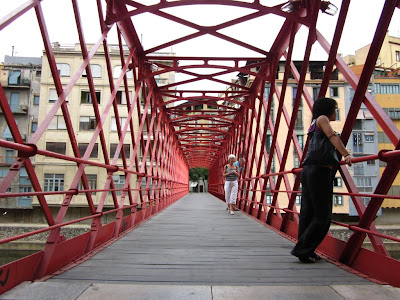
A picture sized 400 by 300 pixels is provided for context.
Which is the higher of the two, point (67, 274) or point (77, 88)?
point (77, 88)

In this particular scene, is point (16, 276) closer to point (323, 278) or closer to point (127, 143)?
point (323, 278)

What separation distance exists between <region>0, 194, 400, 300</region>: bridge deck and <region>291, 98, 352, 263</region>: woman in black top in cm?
26

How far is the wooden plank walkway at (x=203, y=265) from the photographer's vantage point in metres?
2.38

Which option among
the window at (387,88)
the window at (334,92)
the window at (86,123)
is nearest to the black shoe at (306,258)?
the window at (86,123)

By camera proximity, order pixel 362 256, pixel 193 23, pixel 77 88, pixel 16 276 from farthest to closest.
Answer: pixel 77 88
pixel 193 23
pixel 362 256
pixel 16 276

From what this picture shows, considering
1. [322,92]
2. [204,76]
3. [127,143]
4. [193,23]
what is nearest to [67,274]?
[322,92]

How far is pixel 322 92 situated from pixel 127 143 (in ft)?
71.6

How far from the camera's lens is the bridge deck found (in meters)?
2.03

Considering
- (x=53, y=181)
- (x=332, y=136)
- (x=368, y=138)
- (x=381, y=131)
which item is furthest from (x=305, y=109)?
(x=332, y=136)

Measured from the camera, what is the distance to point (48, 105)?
22938mm

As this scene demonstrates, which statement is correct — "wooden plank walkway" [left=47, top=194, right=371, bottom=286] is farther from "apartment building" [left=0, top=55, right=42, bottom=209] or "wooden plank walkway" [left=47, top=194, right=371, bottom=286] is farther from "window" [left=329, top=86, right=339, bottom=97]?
"apartment building" [left=0, top=55, right=42, bottom=209]

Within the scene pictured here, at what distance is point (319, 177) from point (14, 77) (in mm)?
31139

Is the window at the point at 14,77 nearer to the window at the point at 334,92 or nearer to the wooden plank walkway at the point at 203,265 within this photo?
the window at the point at 334,92

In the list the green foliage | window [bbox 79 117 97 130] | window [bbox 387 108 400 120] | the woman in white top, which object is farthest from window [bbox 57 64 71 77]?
the green foliage
